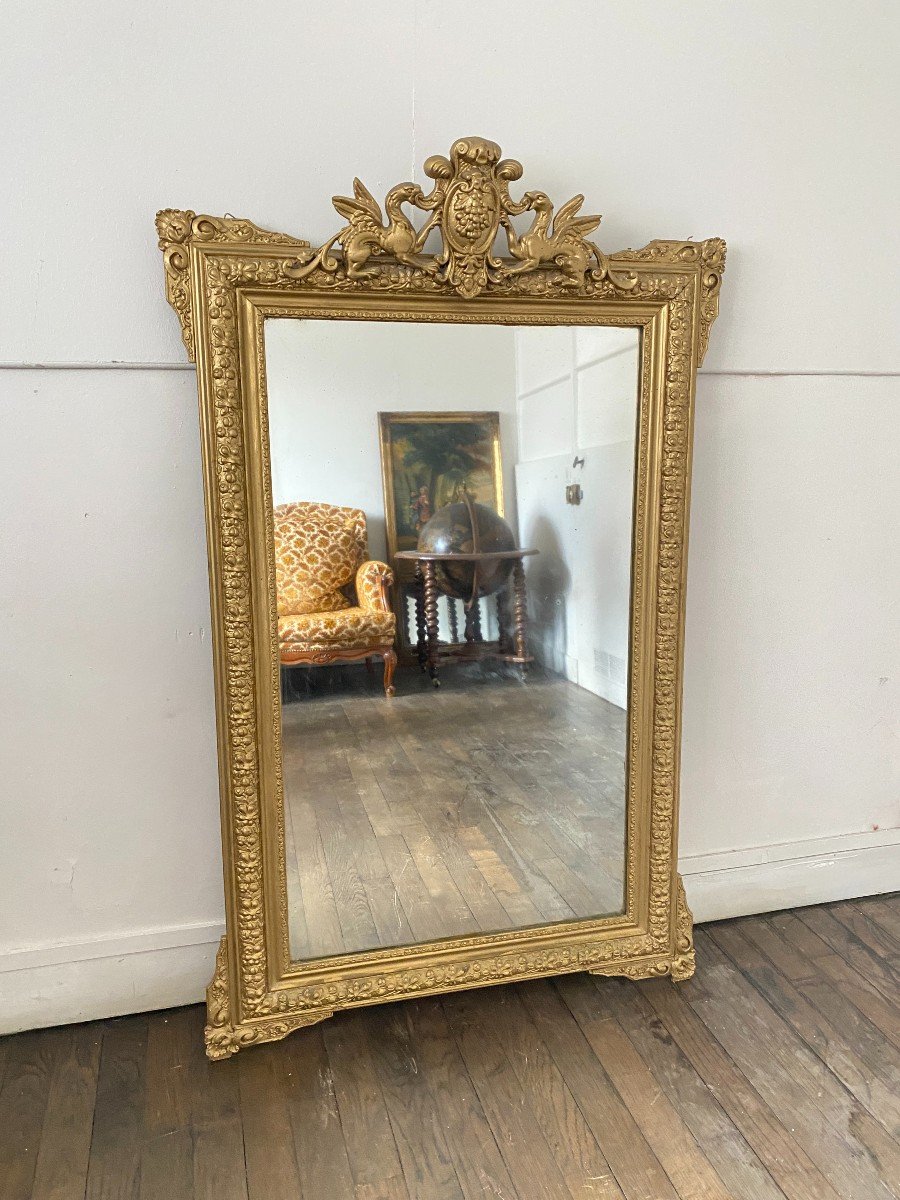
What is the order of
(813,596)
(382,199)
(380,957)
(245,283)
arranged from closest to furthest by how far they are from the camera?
(245,283), (382,199), (380,957), (813,596)

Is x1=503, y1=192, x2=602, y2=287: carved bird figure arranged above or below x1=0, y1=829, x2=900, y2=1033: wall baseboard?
above

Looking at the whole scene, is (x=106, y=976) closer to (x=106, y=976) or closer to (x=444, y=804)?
(x=106, y=976)

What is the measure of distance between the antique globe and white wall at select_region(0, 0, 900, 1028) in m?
0.52

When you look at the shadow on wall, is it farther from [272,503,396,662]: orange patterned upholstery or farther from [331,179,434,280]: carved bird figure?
[331,179,434,280]: carved bird figure

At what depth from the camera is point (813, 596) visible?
90.1 inches

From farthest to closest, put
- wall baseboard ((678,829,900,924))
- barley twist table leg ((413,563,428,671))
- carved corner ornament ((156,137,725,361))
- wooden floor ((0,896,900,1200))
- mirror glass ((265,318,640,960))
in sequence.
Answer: wall baseboard ((678,829,900,924)) → barley twist table leg ((413,563,428,671)) → mirror glass ((265,318,640,960)) → carved corner ornament ((156,137,725,361)) → wooden floor ((0,896,900,1200))

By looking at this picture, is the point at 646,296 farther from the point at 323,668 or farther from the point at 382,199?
the point at 323,668

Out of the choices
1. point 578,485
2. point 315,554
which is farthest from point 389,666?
point 578,485

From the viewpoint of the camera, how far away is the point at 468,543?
6.21ft

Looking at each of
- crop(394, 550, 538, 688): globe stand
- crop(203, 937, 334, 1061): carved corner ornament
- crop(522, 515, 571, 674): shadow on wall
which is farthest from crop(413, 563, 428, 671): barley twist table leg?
crop(203, 937, 334, 1061): carved corner ornament

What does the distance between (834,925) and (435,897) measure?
116cm

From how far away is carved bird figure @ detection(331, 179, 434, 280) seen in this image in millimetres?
1688

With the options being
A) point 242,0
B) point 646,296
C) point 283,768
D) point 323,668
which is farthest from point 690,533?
point 242,0

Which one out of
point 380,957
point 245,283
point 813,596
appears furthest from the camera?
point 813,596
